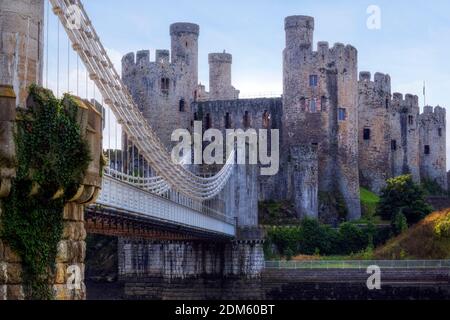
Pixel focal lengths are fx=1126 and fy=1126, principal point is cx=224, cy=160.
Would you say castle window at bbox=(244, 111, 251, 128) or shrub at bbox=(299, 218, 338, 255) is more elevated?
castle window at bbox=(244, 111, 251, 128)

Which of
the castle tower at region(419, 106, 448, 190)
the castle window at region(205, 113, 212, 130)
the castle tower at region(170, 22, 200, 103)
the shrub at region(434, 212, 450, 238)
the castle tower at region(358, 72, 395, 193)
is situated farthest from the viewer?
the castle tower at region(419, 106, 448, 190)

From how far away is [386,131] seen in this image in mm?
69125

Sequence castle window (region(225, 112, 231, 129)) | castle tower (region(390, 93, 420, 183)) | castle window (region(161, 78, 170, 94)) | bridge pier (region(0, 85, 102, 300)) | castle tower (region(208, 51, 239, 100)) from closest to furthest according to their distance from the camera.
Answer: bridge pier (region(0, 85, 102, 300)), castle window (region(161, 78, 170, 94)), castle window (region(225, 112, 231, 129)), castle tower (region(390, 93, 420, 183)), castle tower (region(208, 51, 239, 100))

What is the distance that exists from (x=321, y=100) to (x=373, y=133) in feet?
18.0

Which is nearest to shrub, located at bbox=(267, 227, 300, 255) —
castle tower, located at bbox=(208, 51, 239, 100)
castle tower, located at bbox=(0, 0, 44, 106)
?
castle tower, located at bbox=(208, 51, 239, 100)

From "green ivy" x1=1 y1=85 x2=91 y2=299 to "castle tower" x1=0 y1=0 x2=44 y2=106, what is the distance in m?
0.44

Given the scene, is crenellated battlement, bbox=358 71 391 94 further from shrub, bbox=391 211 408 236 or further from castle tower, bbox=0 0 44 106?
castle tower, bbox=0 0 44 106

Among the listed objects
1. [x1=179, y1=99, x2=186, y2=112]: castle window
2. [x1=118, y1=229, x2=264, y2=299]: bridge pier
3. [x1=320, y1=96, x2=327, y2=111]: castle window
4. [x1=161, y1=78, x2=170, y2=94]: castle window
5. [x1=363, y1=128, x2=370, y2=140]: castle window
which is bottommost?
[x1=118, y1=229, x2=264, y2=299]: bridge pier

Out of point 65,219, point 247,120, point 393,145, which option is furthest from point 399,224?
point 65,219

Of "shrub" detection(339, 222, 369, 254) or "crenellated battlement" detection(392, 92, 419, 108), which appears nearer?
"shrub" detection(339, 222, 369, 254)

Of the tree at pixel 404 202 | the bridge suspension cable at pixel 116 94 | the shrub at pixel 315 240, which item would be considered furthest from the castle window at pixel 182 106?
the bridge suspension cable at pixel 116 94

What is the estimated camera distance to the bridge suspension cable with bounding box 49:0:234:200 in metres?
19.4

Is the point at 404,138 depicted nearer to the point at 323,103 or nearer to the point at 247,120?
the point at 323,103
